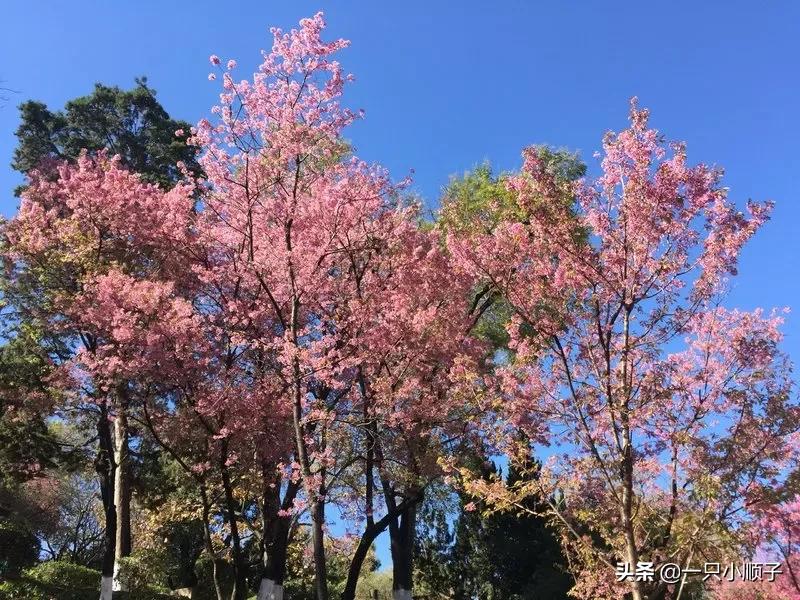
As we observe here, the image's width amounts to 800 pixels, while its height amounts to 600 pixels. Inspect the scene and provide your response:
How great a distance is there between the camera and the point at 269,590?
1157 centimetres

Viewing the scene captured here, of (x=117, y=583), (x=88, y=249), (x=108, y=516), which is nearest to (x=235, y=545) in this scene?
(x=108, y=516)

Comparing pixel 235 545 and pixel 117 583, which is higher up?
pixel 235 545

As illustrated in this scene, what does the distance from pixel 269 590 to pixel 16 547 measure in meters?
16.1

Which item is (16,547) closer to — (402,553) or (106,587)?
(106,587)

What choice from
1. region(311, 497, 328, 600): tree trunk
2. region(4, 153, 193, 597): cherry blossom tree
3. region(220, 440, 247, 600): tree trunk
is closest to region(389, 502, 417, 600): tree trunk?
region(220, 440, 247, 600): tree trunk

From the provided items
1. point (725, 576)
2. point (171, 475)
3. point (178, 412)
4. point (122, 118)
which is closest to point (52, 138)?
point (122, 118)

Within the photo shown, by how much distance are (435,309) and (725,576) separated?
6.22 metres

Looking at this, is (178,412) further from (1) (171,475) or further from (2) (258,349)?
(1) (171,475)

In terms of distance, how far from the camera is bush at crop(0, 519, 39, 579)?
70.7 ft

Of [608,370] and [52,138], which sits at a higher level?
[52,138]

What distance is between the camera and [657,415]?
7.57 m

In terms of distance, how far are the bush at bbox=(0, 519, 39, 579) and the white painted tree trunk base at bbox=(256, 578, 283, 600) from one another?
14.1 metres

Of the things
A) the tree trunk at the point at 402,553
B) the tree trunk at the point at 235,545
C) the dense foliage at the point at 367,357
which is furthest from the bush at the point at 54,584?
the tree trunk at the point at 402,553

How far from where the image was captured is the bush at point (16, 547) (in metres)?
21.6
